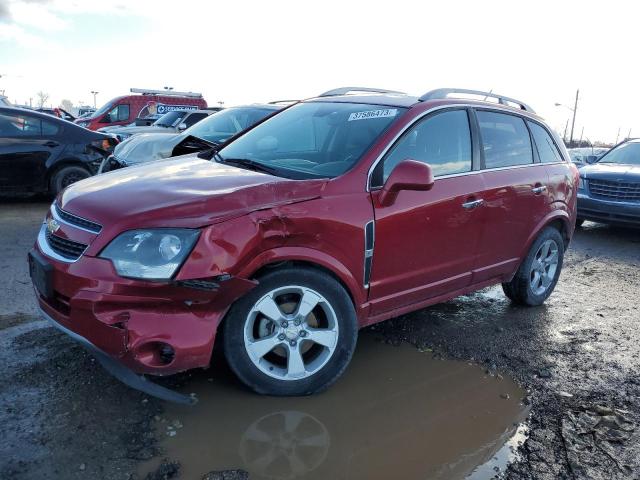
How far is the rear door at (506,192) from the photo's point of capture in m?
4.27

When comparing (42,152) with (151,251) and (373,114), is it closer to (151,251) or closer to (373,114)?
(373,114)

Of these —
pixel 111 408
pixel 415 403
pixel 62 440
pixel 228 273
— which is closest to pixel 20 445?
pixel 62 440

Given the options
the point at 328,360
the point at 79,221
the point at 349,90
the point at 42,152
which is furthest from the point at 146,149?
the point at 328,360

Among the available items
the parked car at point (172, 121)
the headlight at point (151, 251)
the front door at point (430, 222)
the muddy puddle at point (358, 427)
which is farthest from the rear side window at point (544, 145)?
the parked car at point (172, 121)

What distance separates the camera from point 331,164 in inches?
141

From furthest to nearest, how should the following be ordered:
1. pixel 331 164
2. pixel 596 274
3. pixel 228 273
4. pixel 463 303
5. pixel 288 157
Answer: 1. pixel 596 274
2. pixel 463 303
3. pixel 288 157
4. pixel 331 164
5. pixel 228 273

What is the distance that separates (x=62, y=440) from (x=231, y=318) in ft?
3.25

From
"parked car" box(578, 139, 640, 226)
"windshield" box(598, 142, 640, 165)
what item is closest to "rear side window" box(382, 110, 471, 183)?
"parked car" box(578, 139, 640, 226)

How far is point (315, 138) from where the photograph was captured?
4.04 m

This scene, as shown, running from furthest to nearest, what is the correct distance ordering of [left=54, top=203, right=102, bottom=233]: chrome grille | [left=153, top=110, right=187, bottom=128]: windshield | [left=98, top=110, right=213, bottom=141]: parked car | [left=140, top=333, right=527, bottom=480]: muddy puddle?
[left=153, top=110, right=187, bottom=128]: windshield
[left=98, top=110, right=213, bottom=141]: parked car
[left=54, top=203, right=102, bottom=233]: chrome grille
[left=140, top=333, right=527, bottom=480]: muddy puddle

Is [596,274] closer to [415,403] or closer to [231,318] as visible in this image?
[415,403]

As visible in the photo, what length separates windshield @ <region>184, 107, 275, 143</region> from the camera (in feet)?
27.3

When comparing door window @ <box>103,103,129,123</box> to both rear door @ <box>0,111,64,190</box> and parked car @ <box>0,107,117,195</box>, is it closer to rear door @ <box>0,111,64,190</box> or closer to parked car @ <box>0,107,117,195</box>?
parked car @ <box>0,107,117,195</box>

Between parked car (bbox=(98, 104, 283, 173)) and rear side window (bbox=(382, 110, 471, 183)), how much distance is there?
4.19 metres
